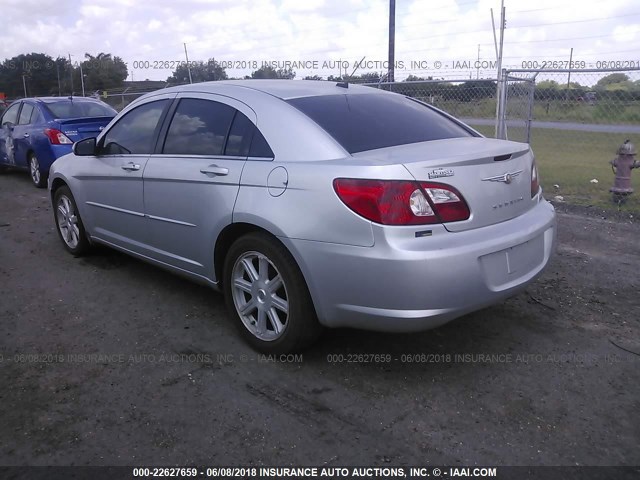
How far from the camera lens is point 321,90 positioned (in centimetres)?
401

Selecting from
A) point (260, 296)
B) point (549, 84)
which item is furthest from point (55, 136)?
point (549, 84)

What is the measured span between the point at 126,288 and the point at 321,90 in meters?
2.31

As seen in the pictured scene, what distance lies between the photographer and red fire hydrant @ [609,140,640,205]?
7.46 metres

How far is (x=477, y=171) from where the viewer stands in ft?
10.5

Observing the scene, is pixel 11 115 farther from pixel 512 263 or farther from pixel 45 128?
pixel 512 263

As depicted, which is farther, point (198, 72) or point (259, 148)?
point (198, 72)

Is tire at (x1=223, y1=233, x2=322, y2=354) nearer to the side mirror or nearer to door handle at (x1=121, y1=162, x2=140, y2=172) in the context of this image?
door handle at (x1=121, y1=162, x2=140, y2=172)

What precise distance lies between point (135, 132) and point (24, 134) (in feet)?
21.1

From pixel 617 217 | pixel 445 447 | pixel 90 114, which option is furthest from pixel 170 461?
pixel 90 114

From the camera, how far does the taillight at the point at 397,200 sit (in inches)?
115

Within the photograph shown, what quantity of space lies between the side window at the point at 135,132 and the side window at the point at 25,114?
20.1 ft

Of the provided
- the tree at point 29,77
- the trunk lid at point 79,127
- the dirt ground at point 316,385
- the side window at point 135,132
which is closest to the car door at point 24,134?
the trunk lid at point 79,127

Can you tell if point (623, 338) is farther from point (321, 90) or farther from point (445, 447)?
point (321, 90)

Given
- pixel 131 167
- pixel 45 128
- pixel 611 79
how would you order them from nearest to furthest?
1. pixel 131 167
2. pixel 611 79
3. pixel 45 128
